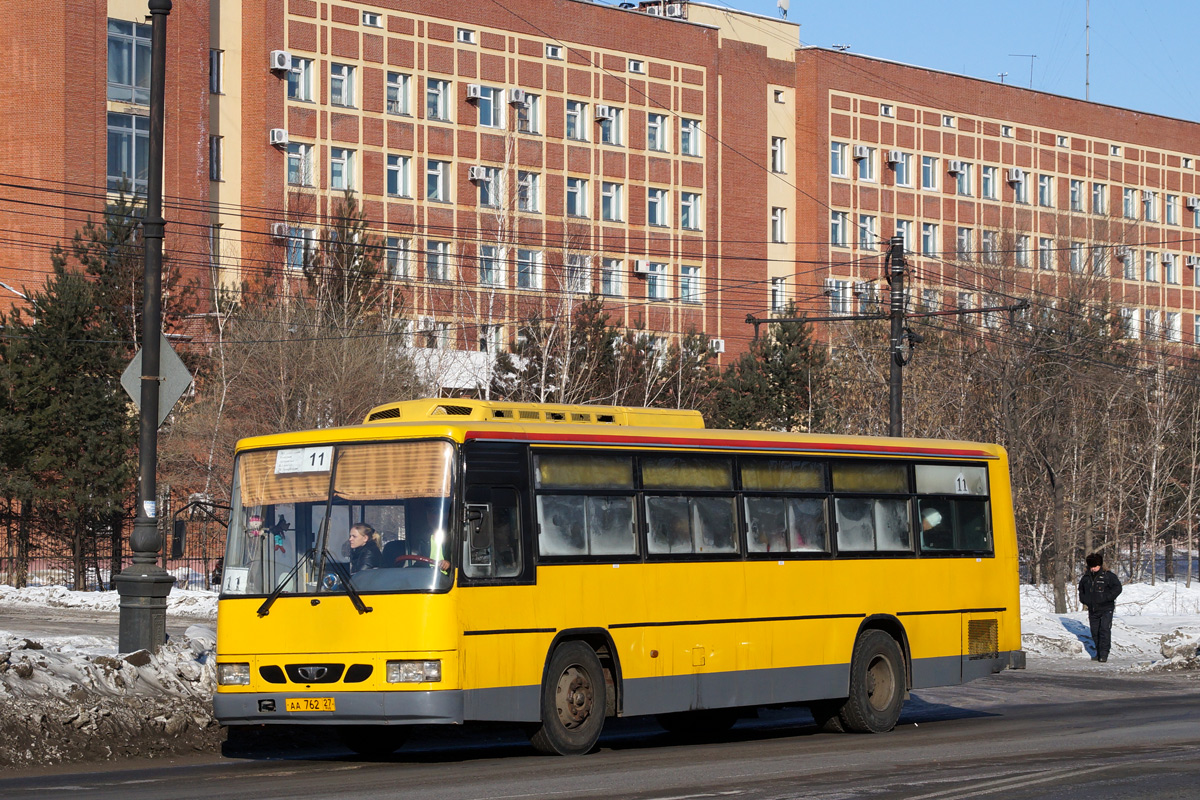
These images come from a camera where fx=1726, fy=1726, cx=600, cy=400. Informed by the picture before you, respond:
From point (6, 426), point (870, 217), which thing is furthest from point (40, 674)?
point (870, 217)

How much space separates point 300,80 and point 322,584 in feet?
168

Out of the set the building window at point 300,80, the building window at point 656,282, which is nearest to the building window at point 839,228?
the building window at point 656,282

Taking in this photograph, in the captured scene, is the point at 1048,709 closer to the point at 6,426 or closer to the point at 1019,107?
the point at 6,426

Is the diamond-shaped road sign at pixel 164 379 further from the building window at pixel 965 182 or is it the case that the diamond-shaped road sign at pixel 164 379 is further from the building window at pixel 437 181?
the building window at pixel 965 182

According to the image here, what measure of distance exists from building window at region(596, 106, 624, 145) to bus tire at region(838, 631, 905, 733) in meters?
54.4

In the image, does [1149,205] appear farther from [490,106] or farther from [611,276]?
[490,106]

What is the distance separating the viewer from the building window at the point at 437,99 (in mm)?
65062

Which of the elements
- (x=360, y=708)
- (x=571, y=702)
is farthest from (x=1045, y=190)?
(x=360, y=708)

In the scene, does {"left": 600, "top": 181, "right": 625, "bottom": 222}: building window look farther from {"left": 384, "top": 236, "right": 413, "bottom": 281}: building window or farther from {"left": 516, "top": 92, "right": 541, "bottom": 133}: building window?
{"left": 384, "top": 236, "right": 413, "bottom": 281}: building window

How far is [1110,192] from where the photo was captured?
89.2m

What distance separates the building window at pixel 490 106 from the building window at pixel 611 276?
7.50 m

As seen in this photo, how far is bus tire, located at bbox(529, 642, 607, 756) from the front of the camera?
1366 cm

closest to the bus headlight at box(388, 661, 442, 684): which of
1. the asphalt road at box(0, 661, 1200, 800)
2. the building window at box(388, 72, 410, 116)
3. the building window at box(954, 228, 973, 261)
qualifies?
the asphalt road at box(0, 661, 1200, 800)

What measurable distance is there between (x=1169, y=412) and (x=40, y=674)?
45006mm
